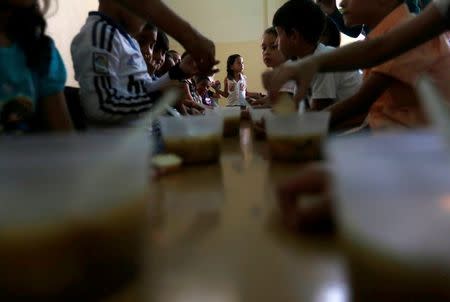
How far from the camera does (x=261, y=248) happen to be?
360 millimetres

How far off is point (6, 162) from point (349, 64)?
87 cm

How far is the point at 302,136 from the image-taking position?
2.52 feet

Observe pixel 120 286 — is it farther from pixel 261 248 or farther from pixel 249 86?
pixel 249 86

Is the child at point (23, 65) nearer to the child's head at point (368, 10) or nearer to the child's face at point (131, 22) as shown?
the child's face at point (131, 22)

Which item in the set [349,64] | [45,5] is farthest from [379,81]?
[45,5]

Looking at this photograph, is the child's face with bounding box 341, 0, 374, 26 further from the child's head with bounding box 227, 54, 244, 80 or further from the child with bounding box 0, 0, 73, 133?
the child's head with bounding box 227, 54, 244, 80

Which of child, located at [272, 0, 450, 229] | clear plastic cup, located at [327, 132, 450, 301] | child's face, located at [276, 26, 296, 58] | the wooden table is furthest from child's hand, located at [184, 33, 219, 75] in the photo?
→ child's face, located at [276, 26, 296, 58]

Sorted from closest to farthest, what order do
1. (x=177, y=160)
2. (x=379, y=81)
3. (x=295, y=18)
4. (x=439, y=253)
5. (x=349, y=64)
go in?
(x=439, y=253) → (x=177, y=160) → (x=349, y=64) → (x=379, y=81) → (x=295, y=18)

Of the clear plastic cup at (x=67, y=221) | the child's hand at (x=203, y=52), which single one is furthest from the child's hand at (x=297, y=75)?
the clear plastic cup at (x=67, y=221)

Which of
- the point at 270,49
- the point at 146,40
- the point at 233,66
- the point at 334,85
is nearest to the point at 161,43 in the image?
the point at 146,40

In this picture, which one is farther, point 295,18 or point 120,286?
point 295,18

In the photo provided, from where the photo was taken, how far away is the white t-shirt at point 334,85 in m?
1.81

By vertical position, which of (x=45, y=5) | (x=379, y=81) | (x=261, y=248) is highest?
(x=45, y=5)

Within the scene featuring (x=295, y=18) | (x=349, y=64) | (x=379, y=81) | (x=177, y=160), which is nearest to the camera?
(x=177, y=160)
